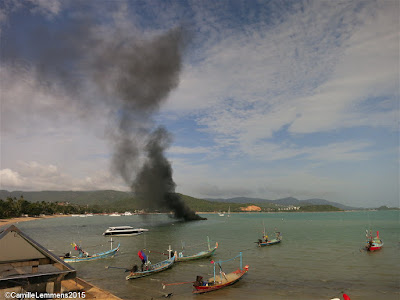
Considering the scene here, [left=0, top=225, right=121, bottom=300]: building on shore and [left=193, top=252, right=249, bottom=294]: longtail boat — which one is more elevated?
[left=0, top=225, right=121, bottom=300]: building on shore

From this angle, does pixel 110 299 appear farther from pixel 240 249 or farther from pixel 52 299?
pixel 240 249

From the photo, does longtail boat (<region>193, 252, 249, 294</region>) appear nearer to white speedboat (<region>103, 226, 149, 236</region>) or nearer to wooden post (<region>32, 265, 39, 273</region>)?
wooden post (<region>32, 265, 39, 273</region>)

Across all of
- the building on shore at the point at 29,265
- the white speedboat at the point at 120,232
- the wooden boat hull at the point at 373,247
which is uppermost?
the building on shore at the point at 29,265

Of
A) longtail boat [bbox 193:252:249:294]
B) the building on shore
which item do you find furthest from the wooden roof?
longtail boat [bbox 193:252:249:294]

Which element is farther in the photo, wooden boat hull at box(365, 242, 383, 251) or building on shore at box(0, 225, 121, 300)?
wooden boat hull at box(365, 242, 383, 251)

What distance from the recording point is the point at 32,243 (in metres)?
8.23

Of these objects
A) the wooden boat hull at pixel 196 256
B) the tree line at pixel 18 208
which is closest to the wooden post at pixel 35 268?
the wooden boat hull at pixel 196 256

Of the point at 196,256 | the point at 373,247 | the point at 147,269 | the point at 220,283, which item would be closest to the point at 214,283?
the point at 220,283

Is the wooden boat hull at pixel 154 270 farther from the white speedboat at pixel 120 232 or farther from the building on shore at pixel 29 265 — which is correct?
the white speedboat at pixel 120 232

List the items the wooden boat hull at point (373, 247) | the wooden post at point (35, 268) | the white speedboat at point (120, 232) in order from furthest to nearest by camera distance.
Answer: the white speedboat at point (120, 232), the wooden boat hull at point (373, 247), the wooden post at point (35, 268)

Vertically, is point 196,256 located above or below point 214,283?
below

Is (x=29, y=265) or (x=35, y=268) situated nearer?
(x=29, y=265)

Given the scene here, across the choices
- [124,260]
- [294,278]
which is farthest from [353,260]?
[124,260]

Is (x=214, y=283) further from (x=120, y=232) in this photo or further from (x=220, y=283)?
(x=120, y=232)
